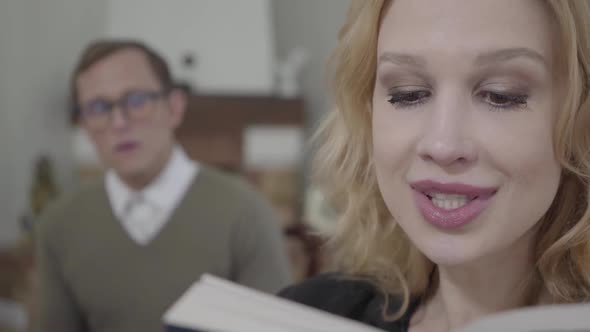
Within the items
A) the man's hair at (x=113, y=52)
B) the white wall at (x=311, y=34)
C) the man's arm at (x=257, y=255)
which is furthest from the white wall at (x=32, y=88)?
the man's arm at (x=257, y=255)

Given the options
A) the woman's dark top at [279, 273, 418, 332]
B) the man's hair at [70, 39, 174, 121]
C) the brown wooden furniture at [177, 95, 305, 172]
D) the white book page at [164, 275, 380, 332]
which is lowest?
the brown wooden furniture at [177, 95, 305, 172]

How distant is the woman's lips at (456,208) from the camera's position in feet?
2.02

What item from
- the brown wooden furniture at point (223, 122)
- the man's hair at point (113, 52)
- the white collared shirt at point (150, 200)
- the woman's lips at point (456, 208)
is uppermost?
the man's hair at point (113, 52)

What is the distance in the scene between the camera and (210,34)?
466 centimetres

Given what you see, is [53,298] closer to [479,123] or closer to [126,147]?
[126,147]

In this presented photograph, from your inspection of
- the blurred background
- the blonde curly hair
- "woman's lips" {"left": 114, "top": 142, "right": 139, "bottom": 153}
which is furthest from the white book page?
the blurred background

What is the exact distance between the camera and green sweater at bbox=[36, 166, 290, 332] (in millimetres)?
1505

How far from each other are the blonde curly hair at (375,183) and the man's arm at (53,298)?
2.62 ft

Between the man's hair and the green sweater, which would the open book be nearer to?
the green sweater

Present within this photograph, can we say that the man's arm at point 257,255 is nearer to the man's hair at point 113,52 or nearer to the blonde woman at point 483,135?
the man's hair at point 113,52

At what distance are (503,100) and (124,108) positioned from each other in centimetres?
111

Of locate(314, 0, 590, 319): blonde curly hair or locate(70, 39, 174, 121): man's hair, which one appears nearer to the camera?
locate(314, 0, 590, 319): blonde curly hair

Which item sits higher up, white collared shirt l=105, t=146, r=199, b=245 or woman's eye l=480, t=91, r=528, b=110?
woman's eye l=480, t=91, r=528, b=110

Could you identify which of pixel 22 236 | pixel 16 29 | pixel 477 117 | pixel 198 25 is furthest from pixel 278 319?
pixel 198 25
